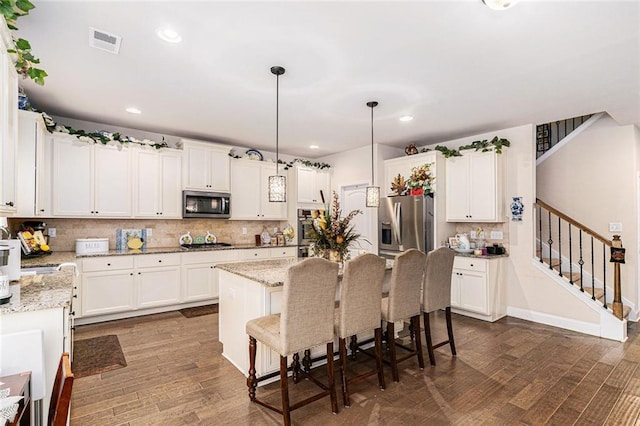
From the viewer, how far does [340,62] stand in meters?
2.80

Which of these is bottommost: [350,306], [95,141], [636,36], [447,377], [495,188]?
[447,377]

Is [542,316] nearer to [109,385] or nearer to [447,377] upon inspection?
[447,377]

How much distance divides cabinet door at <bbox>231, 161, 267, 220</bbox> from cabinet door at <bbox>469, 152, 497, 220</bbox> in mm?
3328

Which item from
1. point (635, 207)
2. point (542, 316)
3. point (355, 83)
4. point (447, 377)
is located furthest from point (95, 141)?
point (635, 207)

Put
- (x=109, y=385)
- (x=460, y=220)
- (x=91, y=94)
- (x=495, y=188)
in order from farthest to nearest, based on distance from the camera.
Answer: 1. (x=460, y=220)
2. (x=495, y=188)
3. (x=91, y=94)
4. (x=109, y=385)

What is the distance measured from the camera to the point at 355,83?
3.23 m

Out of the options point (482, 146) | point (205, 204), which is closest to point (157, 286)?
point (205, 204)

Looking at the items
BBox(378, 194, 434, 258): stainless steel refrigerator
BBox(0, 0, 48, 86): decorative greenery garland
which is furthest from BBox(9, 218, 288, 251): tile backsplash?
BBox(0, 0, 48, 86): decorative greenery garland

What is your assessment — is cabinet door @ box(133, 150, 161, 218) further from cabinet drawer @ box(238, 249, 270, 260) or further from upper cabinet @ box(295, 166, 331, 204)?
upper cabinet @ box(295, 166, 331, 204)

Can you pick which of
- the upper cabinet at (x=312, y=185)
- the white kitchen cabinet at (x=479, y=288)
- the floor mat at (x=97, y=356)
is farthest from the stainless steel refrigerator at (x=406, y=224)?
the floor mat at (x=97, y=356)

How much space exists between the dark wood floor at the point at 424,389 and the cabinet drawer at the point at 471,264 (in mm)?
1024

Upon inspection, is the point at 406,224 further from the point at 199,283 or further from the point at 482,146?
the point at 199,283

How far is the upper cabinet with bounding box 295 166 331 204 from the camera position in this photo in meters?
6.16

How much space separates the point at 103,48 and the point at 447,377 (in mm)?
3832
